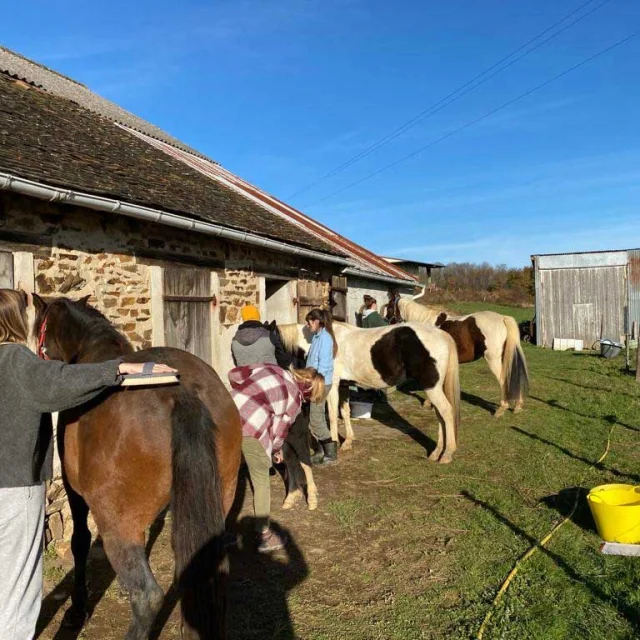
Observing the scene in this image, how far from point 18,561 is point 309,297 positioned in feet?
26.9

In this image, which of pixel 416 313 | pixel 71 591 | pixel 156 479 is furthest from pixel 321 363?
pixel 416 313

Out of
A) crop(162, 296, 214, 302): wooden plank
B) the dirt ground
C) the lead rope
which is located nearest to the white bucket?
crop(162, 296, 214, 302): wooden plank

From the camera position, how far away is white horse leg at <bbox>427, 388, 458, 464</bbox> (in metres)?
6.77

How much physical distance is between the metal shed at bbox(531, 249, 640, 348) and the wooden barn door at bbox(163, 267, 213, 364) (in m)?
18.2

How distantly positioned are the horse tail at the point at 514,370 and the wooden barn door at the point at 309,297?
353 cm

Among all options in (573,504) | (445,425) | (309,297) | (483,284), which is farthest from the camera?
(483,284)

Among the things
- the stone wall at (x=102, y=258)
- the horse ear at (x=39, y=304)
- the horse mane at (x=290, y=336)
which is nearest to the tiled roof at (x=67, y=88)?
the stone wall at (x=102, y=258)

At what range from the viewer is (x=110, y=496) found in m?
2.80

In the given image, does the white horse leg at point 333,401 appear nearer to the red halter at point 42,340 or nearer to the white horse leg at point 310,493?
the white horse leg at point 310,493

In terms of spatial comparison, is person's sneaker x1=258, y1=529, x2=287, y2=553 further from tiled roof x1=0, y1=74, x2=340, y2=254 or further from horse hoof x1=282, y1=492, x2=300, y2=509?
tiled roof x1=0, y1=74, x2=340, y2=254

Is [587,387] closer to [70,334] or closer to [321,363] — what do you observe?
[321,363]

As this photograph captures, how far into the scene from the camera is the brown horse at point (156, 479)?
8.50 ft

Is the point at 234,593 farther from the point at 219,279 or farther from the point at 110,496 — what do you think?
the point at 219,279

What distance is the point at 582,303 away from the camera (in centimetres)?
2153
